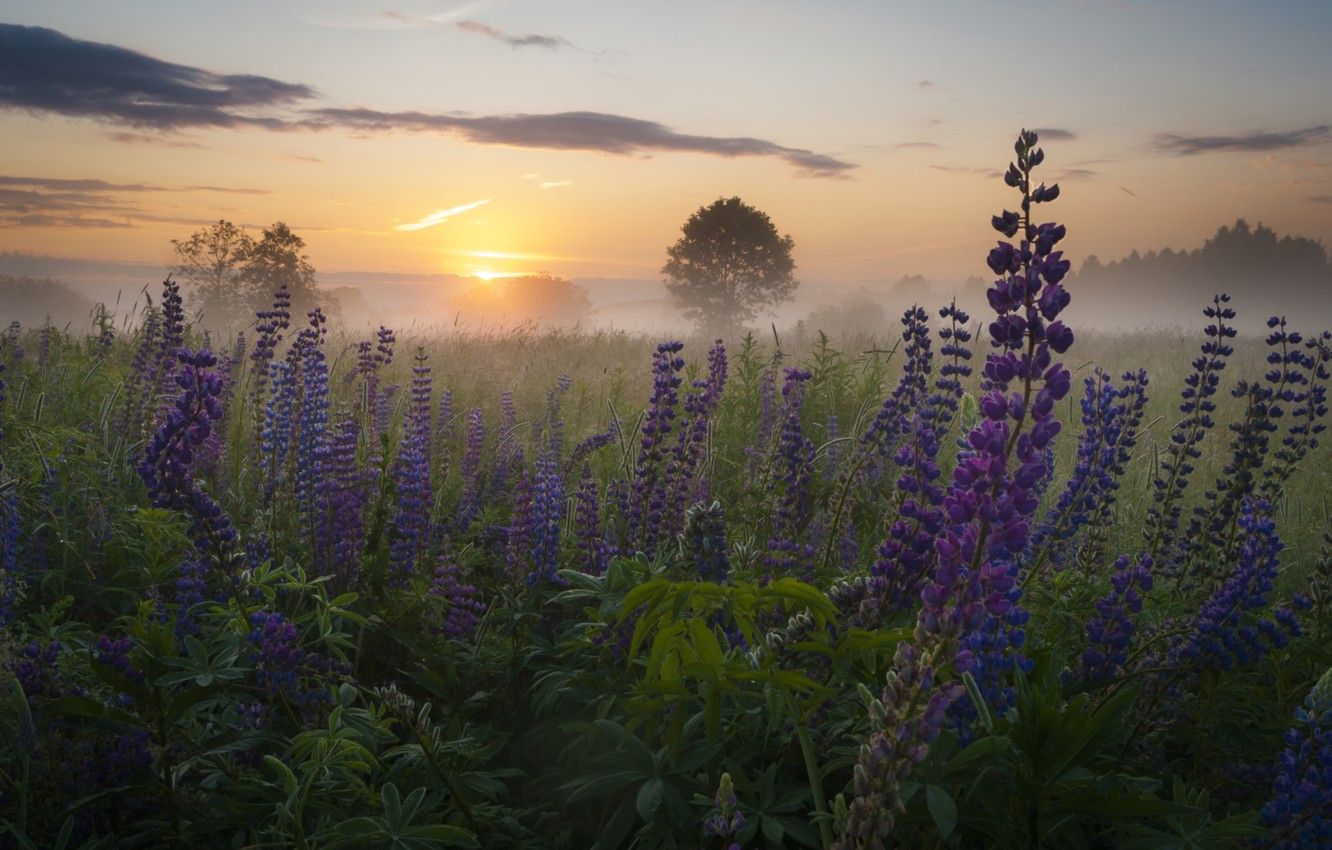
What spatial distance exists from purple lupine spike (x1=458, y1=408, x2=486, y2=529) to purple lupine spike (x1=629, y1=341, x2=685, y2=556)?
162 centimetres

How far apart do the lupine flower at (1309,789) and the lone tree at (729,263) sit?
66.8m

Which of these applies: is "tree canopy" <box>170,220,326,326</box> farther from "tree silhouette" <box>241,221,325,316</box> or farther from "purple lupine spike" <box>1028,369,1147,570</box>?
"purple lupine spike" <box>1028,369,1147,570</box>

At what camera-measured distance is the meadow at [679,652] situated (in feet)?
5.65

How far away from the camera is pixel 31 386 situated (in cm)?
731

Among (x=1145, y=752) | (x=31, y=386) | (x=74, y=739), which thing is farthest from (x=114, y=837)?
(x=31, y=386)

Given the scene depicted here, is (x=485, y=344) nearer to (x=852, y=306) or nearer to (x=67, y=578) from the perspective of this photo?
(x=67, y=578)

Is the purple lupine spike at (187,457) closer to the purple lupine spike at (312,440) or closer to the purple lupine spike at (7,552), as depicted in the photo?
the purple lupine spike at (7,552)

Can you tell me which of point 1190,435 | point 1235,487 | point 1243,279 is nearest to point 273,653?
point 1235,487

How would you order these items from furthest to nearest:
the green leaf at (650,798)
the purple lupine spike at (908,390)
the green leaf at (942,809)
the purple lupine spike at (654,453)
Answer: the purple lupine spike at (908,390) < the purple lupine spike at (654,453) < the green leaf at (650,798) < the green leaf at (942,809)

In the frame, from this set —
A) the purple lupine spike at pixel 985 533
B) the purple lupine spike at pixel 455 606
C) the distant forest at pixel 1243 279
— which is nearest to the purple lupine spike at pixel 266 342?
the purple lupine spike at pixel 455 606

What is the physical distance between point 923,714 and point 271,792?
1.79 m

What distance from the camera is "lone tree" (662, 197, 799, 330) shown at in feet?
226

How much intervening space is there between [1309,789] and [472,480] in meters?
4.75

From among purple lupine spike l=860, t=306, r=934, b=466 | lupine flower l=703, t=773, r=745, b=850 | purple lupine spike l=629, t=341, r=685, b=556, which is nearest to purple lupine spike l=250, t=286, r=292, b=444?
purple lupine spike l=629, t=341, r=685, b=556
